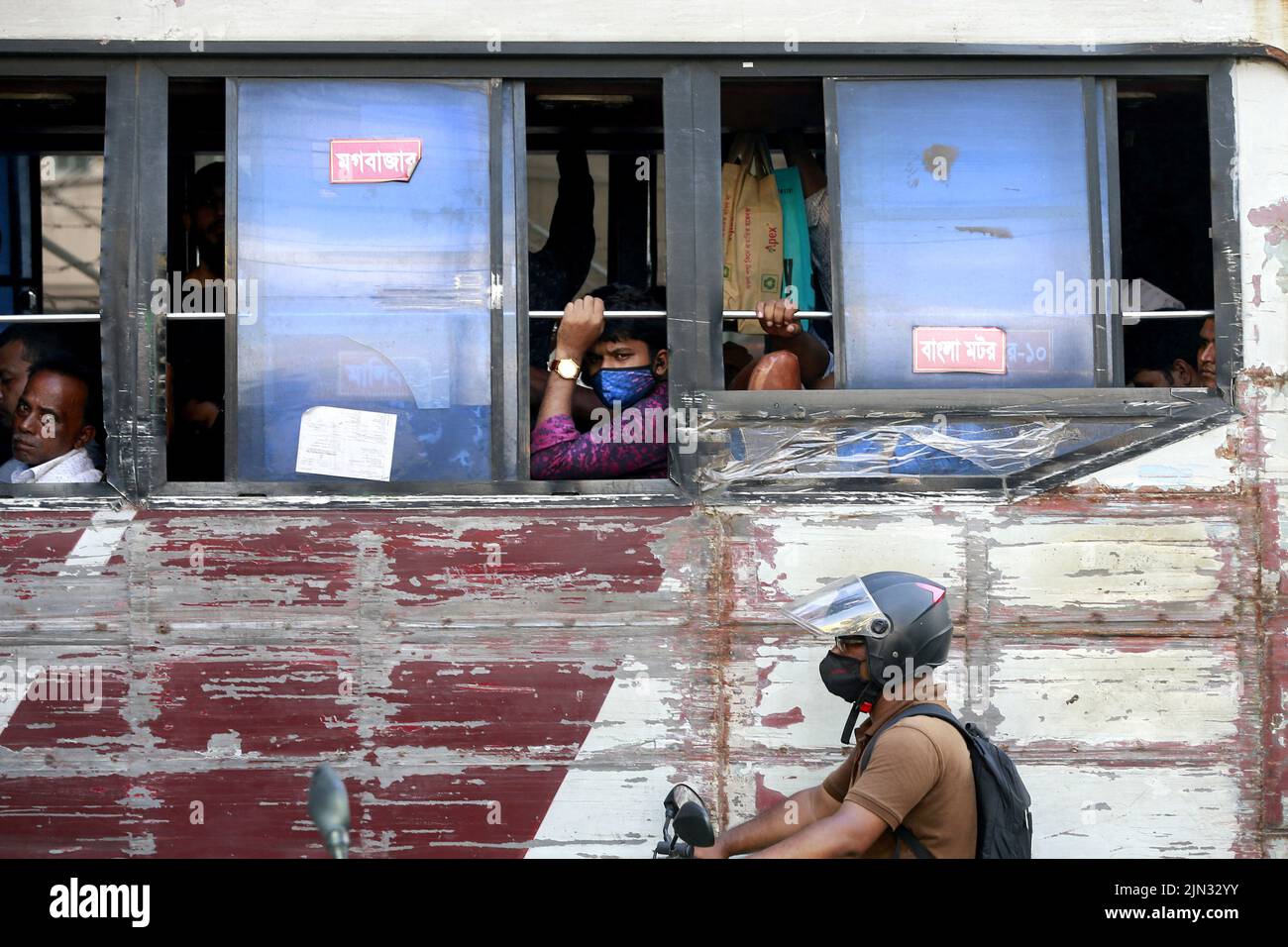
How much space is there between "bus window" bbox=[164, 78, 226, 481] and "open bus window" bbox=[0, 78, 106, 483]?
31cm

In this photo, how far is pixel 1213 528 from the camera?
14.9 feet

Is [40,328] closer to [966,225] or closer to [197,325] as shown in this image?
[197,325]

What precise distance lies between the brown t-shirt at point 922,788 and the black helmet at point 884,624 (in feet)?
0.65

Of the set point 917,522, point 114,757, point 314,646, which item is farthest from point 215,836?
point 917,522

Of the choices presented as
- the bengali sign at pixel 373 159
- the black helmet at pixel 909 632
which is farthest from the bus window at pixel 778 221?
the black helmet at pixel 909 632

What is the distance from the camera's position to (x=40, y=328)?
5.26m

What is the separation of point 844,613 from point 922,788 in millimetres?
532

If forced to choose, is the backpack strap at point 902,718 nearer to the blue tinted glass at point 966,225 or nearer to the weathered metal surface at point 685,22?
the blue tinted glass at point 966,225

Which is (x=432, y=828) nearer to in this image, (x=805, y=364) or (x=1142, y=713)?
(x=805, y=364)

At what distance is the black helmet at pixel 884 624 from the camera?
11.2 feet

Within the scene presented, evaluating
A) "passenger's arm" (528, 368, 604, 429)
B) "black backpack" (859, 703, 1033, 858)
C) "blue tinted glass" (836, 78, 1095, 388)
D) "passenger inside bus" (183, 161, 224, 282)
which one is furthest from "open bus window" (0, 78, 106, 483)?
"black backpack" (859, 703, 1033, 858)

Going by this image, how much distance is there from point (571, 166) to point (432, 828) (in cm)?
296

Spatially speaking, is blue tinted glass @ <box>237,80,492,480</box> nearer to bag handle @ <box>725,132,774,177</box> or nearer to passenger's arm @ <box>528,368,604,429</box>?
passenger's arm @ <box>528,368,604,429</box>

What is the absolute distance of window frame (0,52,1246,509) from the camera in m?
4.52
